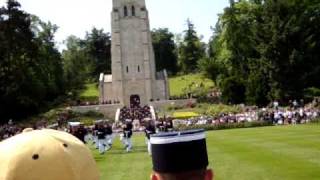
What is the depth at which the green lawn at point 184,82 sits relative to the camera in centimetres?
12741

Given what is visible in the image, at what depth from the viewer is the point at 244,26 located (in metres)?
91.9

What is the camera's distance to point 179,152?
194 inches

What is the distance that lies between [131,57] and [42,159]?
97764 millimetres

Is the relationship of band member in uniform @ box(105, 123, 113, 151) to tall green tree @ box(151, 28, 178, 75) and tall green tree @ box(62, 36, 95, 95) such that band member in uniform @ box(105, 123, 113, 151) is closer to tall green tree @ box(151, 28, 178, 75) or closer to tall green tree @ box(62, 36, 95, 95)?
tall green tree @ box(62, 36, 95, 95)

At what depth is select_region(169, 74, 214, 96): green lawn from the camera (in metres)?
127

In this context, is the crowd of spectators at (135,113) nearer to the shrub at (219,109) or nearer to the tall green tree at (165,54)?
the shrub at (219,109)

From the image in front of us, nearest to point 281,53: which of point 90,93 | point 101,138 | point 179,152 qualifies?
point 101,138

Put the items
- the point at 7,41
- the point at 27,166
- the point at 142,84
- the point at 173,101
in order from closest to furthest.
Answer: the point at 27,166 → the point at 7,41 → the point at 173,101 → the point at 142,84

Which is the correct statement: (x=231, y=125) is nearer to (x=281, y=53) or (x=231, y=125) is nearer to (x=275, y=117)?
(x=275, y=117)

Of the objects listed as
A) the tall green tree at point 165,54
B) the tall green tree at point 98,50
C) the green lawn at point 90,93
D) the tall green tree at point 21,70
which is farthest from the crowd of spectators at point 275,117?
the tall green tree at point 165,54

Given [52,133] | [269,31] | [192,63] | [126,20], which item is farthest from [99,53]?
[52,133]

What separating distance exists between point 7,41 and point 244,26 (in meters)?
32.6

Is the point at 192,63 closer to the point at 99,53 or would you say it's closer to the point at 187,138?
the point at 99,53

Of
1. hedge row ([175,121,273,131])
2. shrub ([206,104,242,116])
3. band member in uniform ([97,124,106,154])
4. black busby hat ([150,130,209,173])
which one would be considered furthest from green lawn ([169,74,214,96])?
black busby hat ([150,130,209,173])
